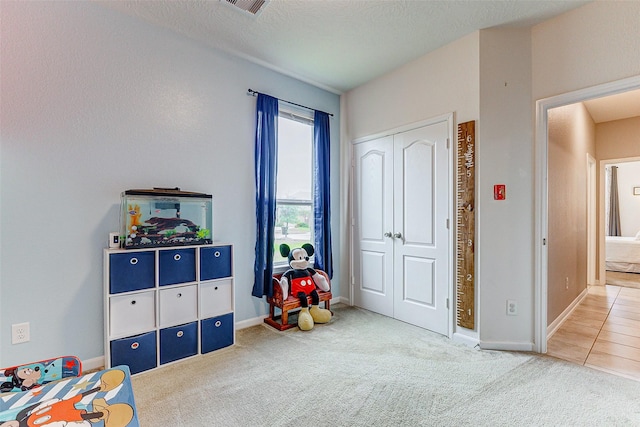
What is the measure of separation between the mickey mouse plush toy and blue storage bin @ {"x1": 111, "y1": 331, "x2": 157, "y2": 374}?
4.05ft

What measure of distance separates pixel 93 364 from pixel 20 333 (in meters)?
0.52

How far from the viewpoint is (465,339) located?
272cm

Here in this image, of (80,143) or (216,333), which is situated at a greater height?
(80,143)

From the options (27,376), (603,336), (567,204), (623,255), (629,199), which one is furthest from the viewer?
(629,199)

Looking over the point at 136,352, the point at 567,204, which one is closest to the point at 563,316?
the point at 567,204

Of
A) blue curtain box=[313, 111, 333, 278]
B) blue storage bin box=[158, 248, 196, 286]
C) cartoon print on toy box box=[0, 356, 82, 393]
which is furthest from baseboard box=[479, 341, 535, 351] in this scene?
cartoon print on toy box box=[0, 356, 82, 393]

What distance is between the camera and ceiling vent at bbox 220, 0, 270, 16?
227 centimetres

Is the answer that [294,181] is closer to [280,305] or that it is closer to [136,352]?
[280,305]

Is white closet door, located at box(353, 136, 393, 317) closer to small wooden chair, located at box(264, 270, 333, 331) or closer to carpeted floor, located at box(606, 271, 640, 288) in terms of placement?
small wooden chair, located at box(264, 270, 333, 331)

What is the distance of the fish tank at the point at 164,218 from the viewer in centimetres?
231

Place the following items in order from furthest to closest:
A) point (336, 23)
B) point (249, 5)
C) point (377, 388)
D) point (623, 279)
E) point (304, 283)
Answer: point (623, 279) → point (304, 283) → point (336, 23) → point (249, 5) → point (377, 388)

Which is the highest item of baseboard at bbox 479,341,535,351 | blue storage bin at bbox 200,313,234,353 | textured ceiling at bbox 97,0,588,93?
textured ceiling at bbox 97,0,588,93

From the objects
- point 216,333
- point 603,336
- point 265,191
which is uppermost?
point 265,191

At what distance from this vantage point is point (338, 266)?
399cm
